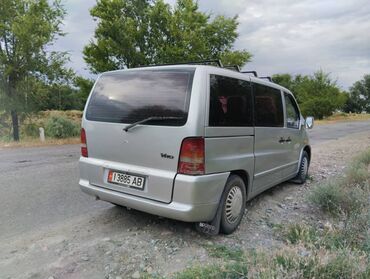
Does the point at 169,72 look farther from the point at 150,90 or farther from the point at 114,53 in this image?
the point at 114,53

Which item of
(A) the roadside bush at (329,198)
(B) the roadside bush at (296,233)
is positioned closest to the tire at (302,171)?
(A) the roadside bush at (329,198)

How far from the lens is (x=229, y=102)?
11.9 ft

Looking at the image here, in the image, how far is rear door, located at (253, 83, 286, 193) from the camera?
4.24 m

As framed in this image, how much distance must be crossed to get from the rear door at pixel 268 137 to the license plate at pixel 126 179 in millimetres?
1681

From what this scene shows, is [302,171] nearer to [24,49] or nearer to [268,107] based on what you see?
[268,107]

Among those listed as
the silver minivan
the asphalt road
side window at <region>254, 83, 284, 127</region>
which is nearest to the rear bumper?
the silver minivan

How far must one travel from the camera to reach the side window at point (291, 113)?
5.39 m

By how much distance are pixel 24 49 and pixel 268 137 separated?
13.3 meters

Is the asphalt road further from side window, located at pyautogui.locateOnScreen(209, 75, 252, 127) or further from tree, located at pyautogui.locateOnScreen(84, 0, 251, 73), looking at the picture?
tree, located at pyautogui.locateOnScreen(84, 0, 251, 73)

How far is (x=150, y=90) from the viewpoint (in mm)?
3498

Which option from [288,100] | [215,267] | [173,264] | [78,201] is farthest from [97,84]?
[288,100]

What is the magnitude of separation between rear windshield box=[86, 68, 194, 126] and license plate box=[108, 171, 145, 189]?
637 millimetres

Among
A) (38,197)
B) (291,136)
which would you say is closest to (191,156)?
(291,136)

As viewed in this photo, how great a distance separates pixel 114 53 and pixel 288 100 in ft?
53.9
